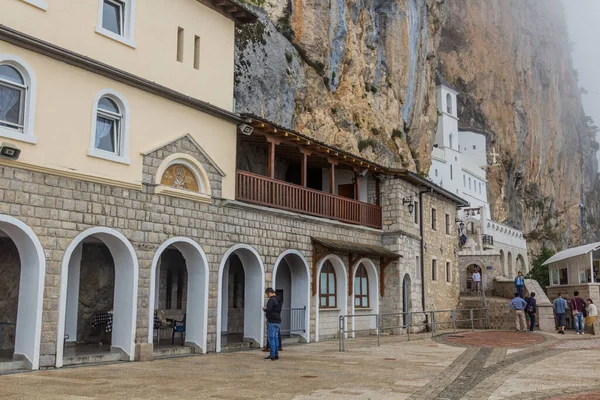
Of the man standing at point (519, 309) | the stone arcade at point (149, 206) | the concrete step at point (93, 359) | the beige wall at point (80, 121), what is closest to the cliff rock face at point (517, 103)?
the man standing at point (519, 309)

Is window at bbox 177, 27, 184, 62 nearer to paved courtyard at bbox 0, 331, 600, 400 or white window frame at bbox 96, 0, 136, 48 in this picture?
white window frame at bbox 96, 0, 136, 48

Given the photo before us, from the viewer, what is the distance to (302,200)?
1859cm

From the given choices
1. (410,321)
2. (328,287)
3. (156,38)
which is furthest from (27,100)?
(410,321)

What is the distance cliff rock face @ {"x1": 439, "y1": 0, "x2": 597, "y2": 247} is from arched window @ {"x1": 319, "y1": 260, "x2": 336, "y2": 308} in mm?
46000

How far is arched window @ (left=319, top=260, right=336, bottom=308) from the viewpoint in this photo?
19656 mm

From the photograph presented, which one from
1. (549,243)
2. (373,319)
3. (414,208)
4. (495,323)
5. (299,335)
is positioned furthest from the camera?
(549,243)

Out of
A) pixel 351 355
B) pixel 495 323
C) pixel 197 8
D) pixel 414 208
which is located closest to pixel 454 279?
pixel 495 323

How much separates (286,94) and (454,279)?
11606mm

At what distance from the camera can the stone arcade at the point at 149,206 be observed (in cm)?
1130

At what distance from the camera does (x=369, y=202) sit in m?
23.0

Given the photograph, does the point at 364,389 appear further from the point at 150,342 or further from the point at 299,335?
the point at 299,335

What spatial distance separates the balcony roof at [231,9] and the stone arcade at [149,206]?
0.14 feet

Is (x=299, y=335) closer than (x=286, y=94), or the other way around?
(x=299, y=335)

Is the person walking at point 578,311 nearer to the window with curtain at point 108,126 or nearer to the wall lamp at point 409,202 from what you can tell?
the wall lamp at point 409,202
